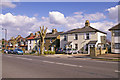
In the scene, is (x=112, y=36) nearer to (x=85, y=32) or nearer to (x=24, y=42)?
(x=85, y=32)

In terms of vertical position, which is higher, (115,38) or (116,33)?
(116,33)

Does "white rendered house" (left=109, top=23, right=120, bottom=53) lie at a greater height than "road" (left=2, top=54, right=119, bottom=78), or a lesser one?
greater

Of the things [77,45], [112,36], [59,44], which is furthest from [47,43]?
[112,36]

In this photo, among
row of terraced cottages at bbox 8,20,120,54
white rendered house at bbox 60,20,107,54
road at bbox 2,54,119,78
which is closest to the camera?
road at bbox 2,54,119,78

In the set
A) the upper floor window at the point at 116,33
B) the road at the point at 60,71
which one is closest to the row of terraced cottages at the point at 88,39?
the upper floor window at the point at 116,33

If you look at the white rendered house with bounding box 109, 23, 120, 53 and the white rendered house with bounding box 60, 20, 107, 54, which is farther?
the white rendered house with bounding box 60, 20, 107, 54

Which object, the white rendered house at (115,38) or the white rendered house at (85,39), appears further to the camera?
the white rendered house at (85,39)

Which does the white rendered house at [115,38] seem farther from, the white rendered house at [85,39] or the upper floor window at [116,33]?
the white rendered house at [85,39]

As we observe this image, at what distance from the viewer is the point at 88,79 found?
24.4ft

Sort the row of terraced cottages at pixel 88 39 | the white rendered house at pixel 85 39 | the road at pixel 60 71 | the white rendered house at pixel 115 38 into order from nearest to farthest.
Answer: the road at pixel 60 71 → the white rendered house at pixel 115 38 → the row of terraced cottages at pixel 88 39 → the white rendered house at pixel 85 39

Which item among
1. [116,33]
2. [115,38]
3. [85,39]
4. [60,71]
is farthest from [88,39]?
[60,71]

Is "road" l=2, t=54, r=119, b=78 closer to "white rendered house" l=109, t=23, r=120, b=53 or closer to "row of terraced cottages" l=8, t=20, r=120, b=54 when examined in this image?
"white rendered house" l=109, t=23, r=120, b=53

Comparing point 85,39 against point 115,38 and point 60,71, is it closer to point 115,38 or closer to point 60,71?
point 115,38

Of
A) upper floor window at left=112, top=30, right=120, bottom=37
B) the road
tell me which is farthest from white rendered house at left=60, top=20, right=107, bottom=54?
the road
